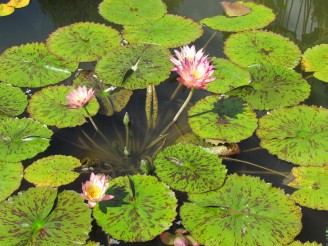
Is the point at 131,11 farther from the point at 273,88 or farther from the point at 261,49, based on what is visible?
Result: the point at 273,88

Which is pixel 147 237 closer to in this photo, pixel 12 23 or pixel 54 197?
pixel 54 197

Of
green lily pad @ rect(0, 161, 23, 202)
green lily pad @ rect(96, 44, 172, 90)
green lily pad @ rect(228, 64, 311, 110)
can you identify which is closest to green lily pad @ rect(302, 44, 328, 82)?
green lily pad @ rect(228, 64, 311, 110)

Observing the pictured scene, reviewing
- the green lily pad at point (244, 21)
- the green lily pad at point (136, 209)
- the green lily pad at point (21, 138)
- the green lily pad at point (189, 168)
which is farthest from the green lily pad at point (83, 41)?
the green lily pad at point (136, 209)

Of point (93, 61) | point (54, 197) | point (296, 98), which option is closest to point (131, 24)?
point (93, 61)

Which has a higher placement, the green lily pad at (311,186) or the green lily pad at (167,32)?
the green lily pad at (167,32)

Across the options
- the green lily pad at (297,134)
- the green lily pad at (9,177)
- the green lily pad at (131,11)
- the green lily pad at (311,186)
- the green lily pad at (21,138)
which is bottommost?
the green lily pad at (311,186)

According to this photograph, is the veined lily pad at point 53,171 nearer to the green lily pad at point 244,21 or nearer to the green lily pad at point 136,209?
the green lily pad at point 136,209
